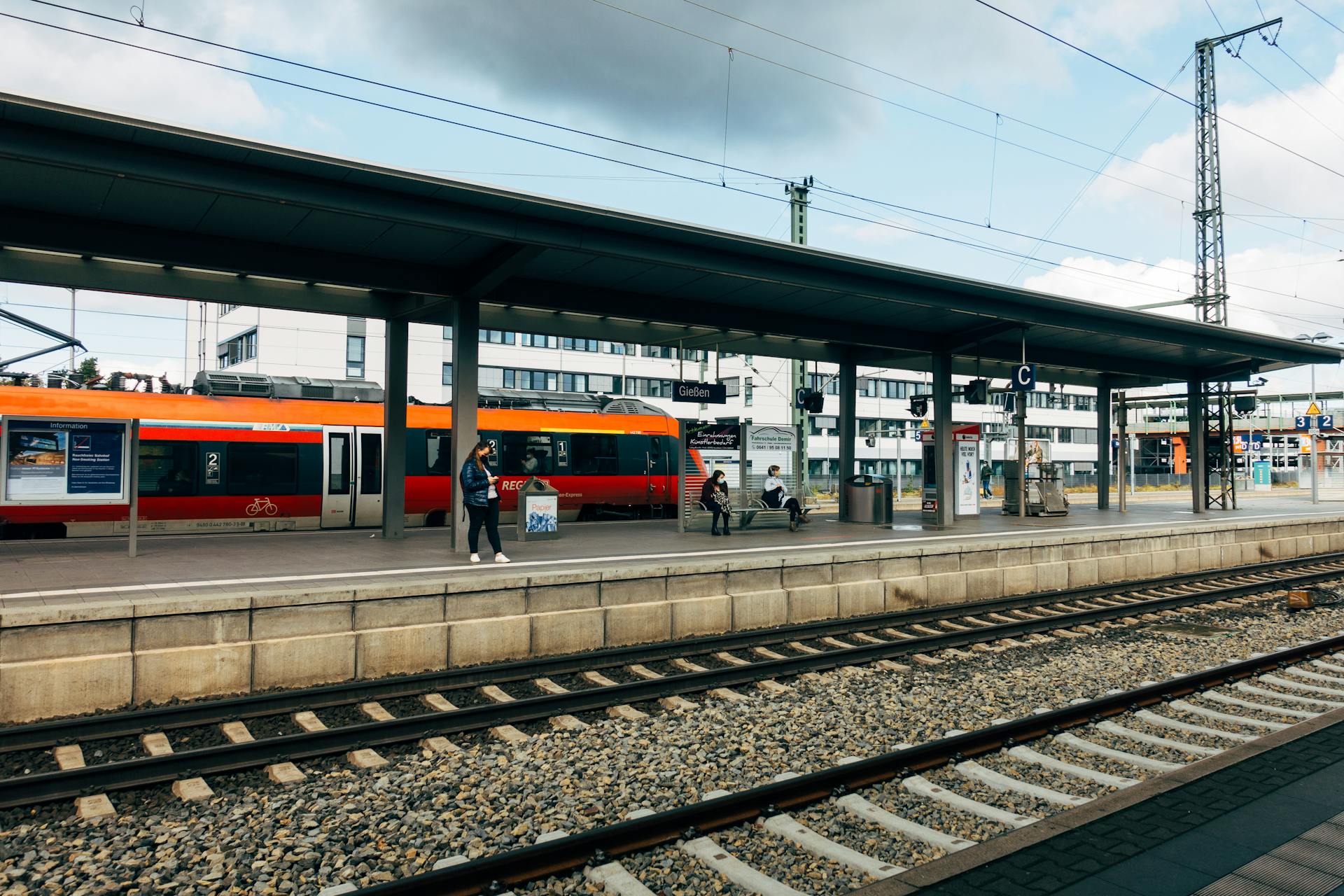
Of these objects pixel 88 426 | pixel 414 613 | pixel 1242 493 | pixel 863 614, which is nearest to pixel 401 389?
pixel 88 426

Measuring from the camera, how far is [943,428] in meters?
18.1

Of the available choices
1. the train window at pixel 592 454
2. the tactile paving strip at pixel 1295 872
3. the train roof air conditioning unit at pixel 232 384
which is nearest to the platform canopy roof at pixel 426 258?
the train window at pixel 592 454

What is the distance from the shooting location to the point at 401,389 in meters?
14.3

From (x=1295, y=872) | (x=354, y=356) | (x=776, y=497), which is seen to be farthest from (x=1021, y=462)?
(x=354, y=356)

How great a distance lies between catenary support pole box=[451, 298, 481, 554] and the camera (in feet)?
41.4

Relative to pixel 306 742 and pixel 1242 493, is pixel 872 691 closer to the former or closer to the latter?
pixel 306 742

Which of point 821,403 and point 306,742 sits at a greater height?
point 821,403

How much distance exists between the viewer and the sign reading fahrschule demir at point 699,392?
16.7 meters

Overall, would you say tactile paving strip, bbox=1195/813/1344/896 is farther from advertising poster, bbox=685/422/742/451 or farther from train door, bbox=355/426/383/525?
train door, bbox=355/426/383/525

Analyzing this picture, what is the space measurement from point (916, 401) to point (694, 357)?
41.0m

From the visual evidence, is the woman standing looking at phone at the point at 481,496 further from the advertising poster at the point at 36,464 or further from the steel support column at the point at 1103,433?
the steel support column at the point at 1103,433

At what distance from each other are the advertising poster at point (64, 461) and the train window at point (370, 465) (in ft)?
23.3

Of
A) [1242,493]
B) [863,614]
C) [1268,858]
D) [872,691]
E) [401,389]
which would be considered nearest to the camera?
[1268,858]

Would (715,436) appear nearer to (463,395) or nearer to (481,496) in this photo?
(463,395)
